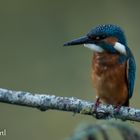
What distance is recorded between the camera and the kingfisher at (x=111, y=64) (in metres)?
5.57

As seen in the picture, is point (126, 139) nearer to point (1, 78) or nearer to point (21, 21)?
point (1, 78)

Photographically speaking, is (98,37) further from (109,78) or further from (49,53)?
(49,53)

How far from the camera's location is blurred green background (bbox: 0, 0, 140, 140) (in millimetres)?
9953

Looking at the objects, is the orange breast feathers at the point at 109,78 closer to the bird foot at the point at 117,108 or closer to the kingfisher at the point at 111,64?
the kingfisher at the point at 111,64

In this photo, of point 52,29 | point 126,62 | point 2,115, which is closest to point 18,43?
point 52,29

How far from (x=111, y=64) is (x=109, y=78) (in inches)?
4.2

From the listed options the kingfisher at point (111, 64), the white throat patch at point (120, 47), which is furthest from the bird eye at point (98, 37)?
the white throat patch at point (120, 47)

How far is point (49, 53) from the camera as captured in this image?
1138 cm

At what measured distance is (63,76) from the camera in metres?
10.6

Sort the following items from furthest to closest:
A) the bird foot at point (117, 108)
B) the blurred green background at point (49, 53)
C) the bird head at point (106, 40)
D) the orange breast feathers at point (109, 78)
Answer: the blurred green background at point (49, 53) < the orange breast feathers at point (109, 78) < the bird head at point (106, 40) < the bird foot at point (117, 108)

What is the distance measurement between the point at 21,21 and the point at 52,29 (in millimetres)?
737

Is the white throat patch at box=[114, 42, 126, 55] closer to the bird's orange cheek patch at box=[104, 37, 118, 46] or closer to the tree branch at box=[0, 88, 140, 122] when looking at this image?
the bird's orange cheek patch at box=[104, 37, 118, 46]

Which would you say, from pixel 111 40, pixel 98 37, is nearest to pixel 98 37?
pixel 98 37

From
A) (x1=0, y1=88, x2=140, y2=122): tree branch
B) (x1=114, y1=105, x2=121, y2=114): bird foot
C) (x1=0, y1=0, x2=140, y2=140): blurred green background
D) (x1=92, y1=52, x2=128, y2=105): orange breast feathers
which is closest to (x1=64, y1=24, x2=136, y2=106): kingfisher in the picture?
(x1=92, y1=52, x2=128, y2=105): orange breast feathers
